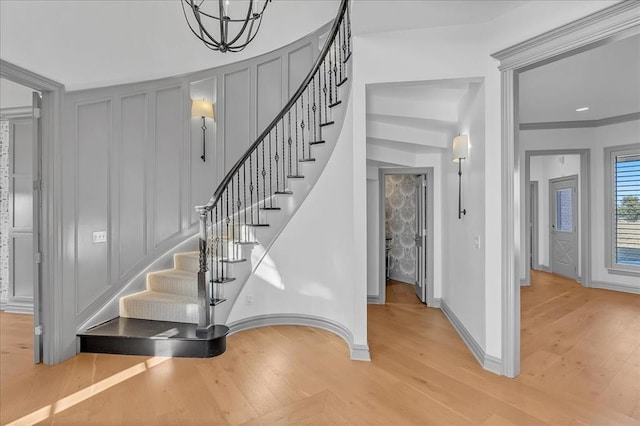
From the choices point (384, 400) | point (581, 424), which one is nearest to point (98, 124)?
point (384, 400)

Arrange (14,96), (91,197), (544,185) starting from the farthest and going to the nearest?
(544,185), (14,96), (91,197)

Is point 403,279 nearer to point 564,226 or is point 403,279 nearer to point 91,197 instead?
point 564,226

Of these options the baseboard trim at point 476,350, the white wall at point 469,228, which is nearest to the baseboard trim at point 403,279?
the white wall at point 469,228

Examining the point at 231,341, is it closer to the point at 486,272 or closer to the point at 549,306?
the point at 486,272

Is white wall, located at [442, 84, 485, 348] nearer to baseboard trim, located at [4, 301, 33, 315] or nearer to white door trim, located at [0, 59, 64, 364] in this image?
white door trim, located at [0, 59, 64, 364]

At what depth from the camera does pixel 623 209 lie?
564 cm

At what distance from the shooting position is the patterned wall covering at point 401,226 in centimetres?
647

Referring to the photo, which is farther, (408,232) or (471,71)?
(408,232)

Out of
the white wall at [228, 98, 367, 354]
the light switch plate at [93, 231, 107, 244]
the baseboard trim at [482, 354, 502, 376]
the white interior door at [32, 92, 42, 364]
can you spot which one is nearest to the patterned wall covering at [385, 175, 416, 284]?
the white wall at [228, 98, 367, 354]

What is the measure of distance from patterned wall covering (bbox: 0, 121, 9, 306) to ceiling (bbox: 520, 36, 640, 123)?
6.97m

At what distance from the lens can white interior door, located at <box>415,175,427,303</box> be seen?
5.09 m

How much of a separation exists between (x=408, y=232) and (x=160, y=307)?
15.2 feet

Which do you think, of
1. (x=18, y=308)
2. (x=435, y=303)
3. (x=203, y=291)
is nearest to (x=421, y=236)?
(x=435, y=303)

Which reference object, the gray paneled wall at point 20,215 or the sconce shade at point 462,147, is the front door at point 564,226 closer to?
the sconce shade at point 462,147
